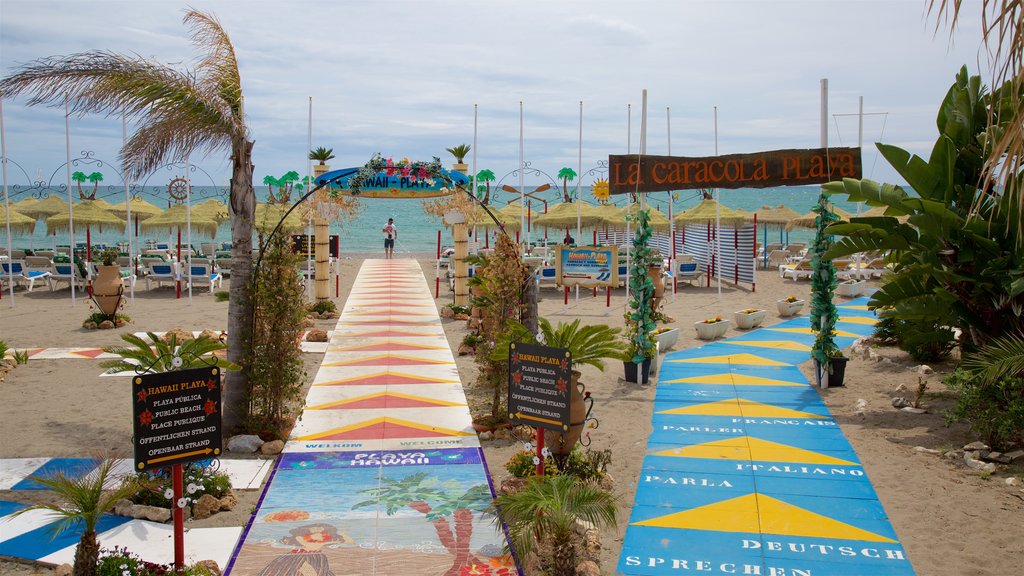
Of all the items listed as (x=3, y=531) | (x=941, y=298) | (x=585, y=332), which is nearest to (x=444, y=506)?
(x=585, y=332)

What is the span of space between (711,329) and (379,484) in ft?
31.3

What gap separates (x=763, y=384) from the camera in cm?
1216

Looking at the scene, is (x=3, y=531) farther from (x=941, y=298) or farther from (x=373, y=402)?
(x=941, y=298)

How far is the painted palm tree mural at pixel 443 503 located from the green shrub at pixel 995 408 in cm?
527

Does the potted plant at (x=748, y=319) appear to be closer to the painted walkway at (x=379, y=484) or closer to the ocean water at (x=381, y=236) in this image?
the painted walkway at (x=379, y=484)

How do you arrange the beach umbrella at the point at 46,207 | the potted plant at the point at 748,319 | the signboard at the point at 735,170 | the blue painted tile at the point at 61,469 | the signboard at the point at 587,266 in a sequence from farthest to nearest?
the beach umbrella at the point at 46,207
the signboard at the point at 587,266
the potted plant at the point at 748,319
the signboard at the point at 735,170
the blue painted tile at the point at 61,469

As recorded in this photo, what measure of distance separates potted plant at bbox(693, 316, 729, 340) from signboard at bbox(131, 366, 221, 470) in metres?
11.3

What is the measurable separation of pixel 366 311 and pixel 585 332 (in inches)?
Result: 461

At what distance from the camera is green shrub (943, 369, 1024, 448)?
8.41 m

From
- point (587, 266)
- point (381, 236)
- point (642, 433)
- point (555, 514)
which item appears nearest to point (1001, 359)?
point (642, 433)

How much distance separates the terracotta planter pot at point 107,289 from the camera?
52.8 feet

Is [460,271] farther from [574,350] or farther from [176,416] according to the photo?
[176,416]

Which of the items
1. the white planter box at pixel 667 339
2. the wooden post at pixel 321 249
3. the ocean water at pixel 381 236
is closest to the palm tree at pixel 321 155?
the wooden post at pixel 321 249

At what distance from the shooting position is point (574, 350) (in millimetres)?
8312
